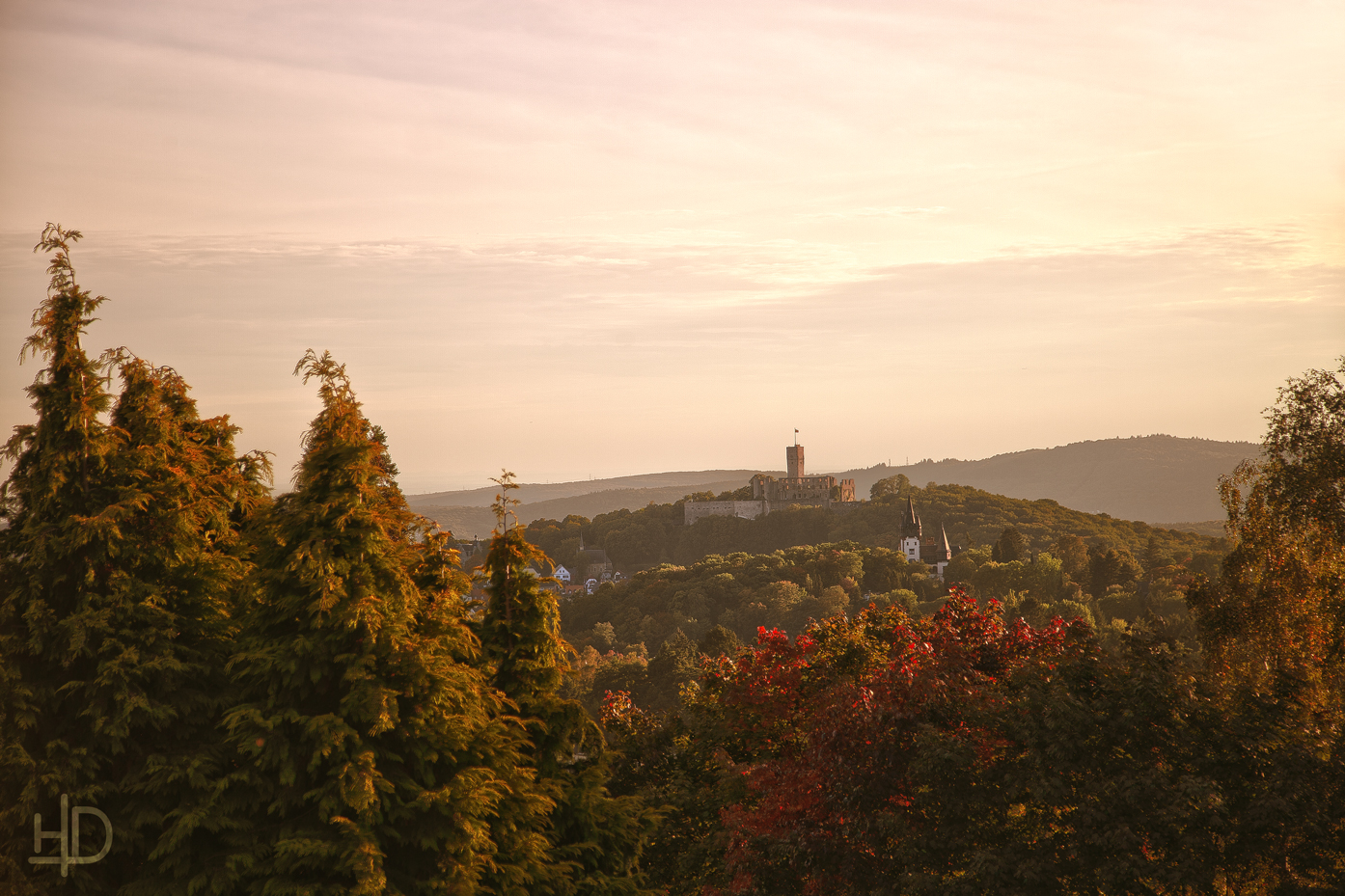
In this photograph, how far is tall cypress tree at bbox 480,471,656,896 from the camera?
51.0 feet

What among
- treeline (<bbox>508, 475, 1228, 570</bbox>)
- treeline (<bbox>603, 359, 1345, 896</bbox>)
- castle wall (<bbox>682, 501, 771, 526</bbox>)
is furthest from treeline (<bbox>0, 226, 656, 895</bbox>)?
castle wall (<bbox>682, 501, 771, 526</bbox>)

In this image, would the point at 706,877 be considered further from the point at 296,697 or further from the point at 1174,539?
the point at 1174,539

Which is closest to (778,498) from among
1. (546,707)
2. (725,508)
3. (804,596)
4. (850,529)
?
(725,508)

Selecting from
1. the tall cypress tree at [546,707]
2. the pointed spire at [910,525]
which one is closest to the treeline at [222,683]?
the tall cypress tree at [546,707]

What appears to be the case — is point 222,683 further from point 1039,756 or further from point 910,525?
point 910,525

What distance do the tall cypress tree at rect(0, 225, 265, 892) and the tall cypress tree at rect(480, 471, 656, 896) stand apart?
382 centimetres

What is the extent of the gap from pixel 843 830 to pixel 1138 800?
11.7 ft

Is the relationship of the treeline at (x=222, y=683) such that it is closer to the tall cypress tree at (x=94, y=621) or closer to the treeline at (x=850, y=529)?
the tall cypress tree at (x=94, y=621)

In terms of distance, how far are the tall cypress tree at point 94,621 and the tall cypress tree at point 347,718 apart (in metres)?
0.84

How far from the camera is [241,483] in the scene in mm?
Answer: 16000

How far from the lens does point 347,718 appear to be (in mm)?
13203

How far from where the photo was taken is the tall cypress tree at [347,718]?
12.5m

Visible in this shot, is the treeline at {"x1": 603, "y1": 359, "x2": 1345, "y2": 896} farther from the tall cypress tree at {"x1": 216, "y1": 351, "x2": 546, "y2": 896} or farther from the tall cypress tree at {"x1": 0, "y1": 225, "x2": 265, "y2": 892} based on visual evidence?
the tall cypress tree at {"x1": 0, "y1": 225, "x2": 265, "y2": 892}

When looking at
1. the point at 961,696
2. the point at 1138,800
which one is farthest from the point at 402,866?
the point at 1138,800
